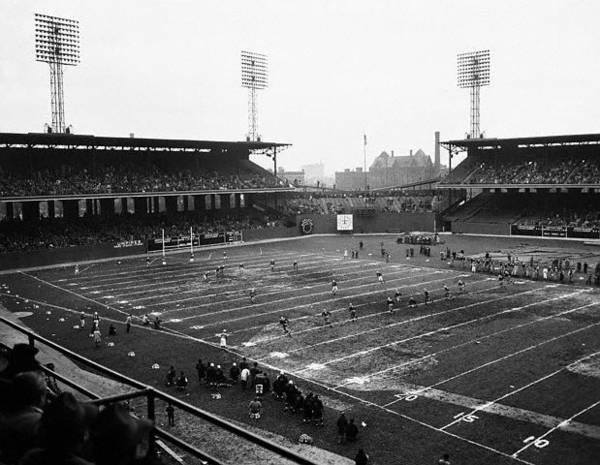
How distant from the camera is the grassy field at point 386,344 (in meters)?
18.1

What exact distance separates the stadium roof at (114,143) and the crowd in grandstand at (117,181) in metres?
3.06

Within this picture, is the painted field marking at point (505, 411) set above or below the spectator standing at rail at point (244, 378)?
below

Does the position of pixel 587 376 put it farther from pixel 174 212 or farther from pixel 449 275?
pixel 174 212

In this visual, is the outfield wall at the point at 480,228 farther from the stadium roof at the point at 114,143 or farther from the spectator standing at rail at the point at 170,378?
the spectator standing at rail at the point at 170,378

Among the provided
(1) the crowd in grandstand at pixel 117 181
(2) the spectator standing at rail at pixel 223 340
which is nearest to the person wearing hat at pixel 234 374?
(2) the spectator standing at rail at pixel 223 340

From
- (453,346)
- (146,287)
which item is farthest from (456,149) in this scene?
(453,346)

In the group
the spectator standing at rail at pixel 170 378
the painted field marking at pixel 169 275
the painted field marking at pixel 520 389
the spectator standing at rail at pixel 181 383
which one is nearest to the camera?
the painted field marking at pixel 520 389

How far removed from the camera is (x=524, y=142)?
3273 inches

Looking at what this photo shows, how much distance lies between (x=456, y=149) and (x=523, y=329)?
63096 millimetres

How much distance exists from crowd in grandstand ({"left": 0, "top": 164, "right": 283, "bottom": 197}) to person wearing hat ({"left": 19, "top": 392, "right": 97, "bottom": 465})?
61.2 meters

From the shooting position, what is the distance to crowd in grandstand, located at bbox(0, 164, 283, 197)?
62375 mm

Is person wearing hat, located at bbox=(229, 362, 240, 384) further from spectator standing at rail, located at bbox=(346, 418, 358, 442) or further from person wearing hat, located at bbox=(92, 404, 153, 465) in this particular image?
person wearing hat, located at bbox=(92, 404, 153, 465)

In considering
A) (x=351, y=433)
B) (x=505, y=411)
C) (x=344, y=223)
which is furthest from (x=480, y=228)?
(x=351, y=433)

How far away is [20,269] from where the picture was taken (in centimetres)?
5519
